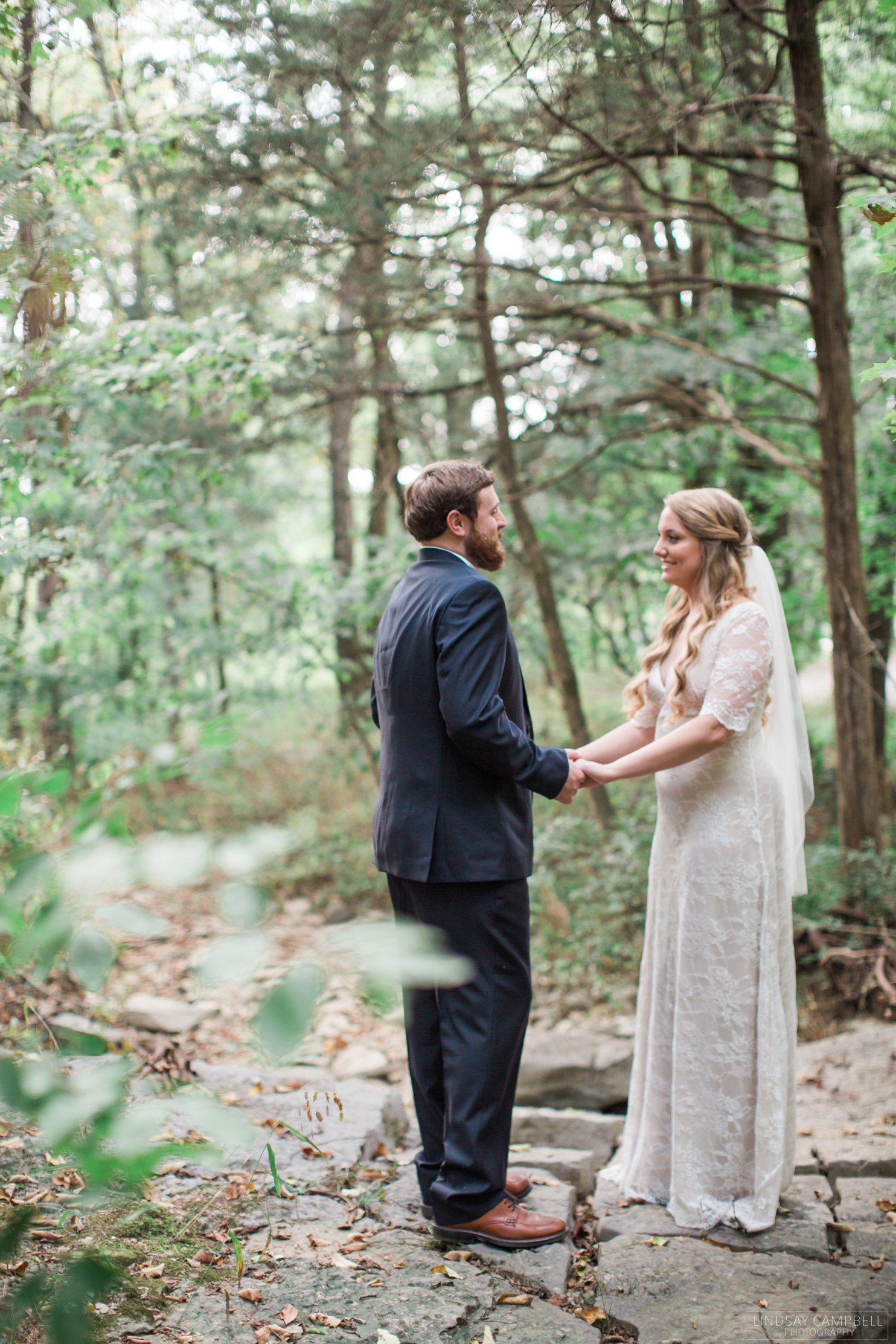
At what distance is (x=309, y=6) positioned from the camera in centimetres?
551

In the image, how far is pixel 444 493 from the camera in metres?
3.02

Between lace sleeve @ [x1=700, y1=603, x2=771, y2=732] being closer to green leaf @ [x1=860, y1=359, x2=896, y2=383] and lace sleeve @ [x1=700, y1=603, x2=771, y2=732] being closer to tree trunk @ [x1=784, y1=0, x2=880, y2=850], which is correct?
green leaf @ [x1=860, y1=359, x2=896, y2=383]

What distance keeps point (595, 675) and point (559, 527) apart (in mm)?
2960

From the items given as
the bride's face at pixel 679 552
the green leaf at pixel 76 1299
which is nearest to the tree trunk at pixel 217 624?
the bride's face at pixel 679 552

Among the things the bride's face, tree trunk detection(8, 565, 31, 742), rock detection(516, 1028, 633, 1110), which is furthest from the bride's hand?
tree trunk detection(8, 565, 31, 742)

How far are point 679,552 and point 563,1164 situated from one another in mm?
2283

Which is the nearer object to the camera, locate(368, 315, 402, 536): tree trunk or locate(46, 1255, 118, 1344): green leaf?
locate(46, 1255, 118, 1344): green leaf

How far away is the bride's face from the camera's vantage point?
10.9ft

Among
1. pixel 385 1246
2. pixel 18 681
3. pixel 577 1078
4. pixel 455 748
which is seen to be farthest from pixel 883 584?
pixel 18 681

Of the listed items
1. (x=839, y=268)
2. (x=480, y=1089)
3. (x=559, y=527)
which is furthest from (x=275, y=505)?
(x=480, y=1089)

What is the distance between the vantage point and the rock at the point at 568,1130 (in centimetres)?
412

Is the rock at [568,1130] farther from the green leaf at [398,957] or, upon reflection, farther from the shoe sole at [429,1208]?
the green leaf at [398,957]

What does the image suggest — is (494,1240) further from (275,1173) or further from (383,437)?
(383,437)

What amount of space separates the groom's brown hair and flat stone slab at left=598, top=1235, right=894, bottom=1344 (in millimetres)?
2274
